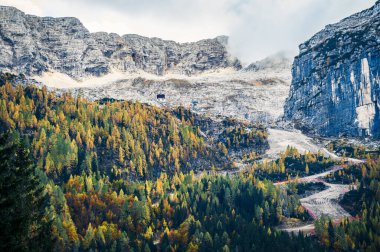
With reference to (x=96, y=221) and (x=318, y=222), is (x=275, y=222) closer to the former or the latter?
(x=318, y=222)

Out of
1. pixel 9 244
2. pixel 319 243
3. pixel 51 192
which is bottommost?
pixel 319 243

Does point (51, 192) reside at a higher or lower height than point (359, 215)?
higher

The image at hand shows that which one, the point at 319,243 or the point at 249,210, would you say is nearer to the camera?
the point at 319,243

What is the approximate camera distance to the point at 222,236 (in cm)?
15388

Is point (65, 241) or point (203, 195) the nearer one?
point (65, 241)

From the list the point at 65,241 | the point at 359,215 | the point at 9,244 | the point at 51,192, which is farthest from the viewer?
the point at 359,215

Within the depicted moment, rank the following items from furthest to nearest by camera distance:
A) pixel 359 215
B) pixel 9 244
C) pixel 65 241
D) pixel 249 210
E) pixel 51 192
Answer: pixel 249 210
pixel 359 215
pixel 51 192
pixel 65 241
pixel 9 244

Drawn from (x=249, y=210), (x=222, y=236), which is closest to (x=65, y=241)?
(x=222, y=236)

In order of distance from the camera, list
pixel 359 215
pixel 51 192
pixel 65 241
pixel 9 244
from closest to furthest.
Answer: pixel 9 244 → pixel 65 241 → pixel 51 192 → pixel 359 215

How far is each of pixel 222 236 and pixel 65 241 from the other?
2196 inches

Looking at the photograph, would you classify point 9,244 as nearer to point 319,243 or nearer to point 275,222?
point 319,243

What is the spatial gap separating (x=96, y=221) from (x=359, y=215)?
113 m

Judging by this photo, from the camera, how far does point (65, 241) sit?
144 meters

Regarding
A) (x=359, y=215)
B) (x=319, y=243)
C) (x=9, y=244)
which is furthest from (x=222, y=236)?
(x=9, y=244)
